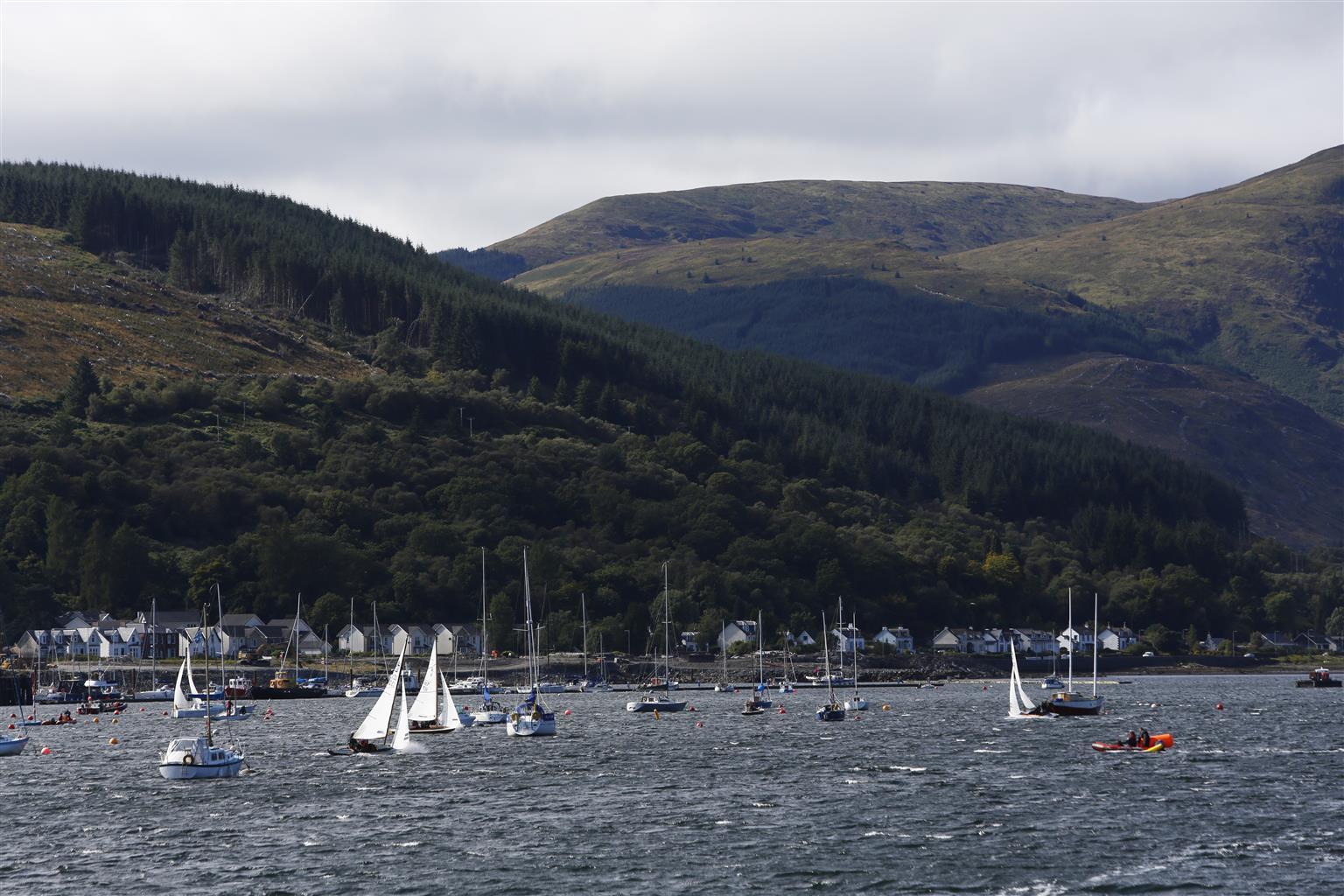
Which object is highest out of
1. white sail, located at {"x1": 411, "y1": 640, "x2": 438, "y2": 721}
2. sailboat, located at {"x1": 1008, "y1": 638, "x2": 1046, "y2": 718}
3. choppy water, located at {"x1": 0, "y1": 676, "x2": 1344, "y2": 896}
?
white sail, located at {"x1": 411, "y1": 640, "x2": 438, "y2": 721}

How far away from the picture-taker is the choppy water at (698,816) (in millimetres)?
65062

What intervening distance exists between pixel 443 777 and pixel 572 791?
1043 cm

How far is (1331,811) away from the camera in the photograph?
80.1 m

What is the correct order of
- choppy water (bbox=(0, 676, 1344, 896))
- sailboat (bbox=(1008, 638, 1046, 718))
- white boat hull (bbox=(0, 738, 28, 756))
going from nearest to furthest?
choppy water (bbox=(0, 676, 1344, 896)) < white boat hull (bbox=(0, 738, 28, 756)) < sailboat (bbox=(1008, 638, 1046, 718))

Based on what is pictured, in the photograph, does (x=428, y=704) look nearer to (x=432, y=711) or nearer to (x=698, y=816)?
(x=432, y=711)

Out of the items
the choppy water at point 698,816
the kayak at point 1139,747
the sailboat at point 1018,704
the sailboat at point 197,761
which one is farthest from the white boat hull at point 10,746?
the sailboat at point 1018,704

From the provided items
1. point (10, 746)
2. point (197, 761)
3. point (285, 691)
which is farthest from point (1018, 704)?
point (285, 691)

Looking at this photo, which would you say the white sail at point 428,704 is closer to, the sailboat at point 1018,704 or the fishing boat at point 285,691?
the sailboat at point 1018,704

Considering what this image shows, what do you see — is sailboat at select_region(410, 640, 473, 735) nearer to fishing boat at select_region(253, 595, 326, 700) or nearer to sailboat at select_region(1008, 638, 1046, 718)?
sailboat at select_region(1008, 638, 1046, 718)

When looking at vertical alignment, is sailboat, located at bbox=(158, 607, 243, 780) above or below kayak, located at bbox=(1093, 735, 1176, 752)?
above

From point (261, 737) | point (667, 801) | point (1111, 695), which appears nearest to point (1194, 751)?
point (667, 801)

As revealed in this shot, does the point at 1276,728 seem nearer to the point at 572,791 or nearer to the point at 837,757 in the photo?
the point at 837,757

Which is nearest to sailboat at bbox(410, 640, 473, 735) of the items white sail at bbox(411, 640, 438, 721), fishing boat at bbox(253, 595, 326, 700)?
white sail at bbox(411, 640, 438, 721)

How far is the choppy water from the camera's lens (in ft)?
213
